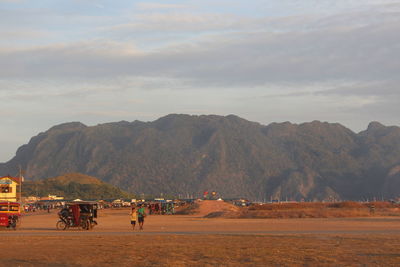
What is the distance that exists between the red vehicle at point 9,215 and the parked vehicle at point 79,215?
331 centimetres

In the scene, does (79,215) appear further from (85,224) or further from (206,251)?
(206,251)

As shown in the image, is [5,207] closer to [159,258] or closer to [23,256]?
[23,256]

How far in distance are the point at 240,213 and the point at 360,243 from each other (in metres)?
48.3

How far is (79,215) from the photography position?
1740 inches

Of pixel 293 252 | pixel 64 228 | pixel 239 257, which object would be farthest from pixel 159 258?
pixel 64 228

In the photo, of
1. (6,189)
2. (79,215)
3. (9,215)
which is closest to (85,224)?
(79,215)

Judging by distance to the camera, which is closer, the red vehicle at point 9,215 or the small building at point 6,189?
the red vehicle at point 9,215

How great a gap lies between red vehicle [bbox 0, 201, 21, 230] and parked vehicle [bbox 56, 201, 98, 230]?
10.9ft

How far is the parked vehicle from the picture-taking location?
145 feet

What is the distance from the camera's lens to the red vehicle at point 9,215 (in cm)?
4375

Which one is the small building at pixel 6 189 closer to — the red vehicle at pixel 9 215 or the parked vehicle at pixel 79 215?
the red vehicle at pixel 9 215

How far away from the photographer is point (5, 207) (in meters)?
44.5

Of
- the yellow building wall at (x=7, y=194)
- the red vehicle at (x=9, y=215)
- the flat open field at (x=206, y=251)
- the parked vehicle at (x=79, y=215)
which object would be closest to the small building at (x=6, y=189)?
the yellow building wall at (x=7, y=194)

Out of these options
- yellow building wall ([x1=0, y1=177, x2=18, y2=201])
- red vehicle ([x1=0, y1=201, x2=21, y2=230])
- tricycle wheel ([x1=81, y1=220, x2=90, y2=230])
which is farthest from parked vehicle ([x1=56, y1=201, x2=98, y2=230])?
yellow building wall ([x1=0, y1=177, x2=18, y2=201])
